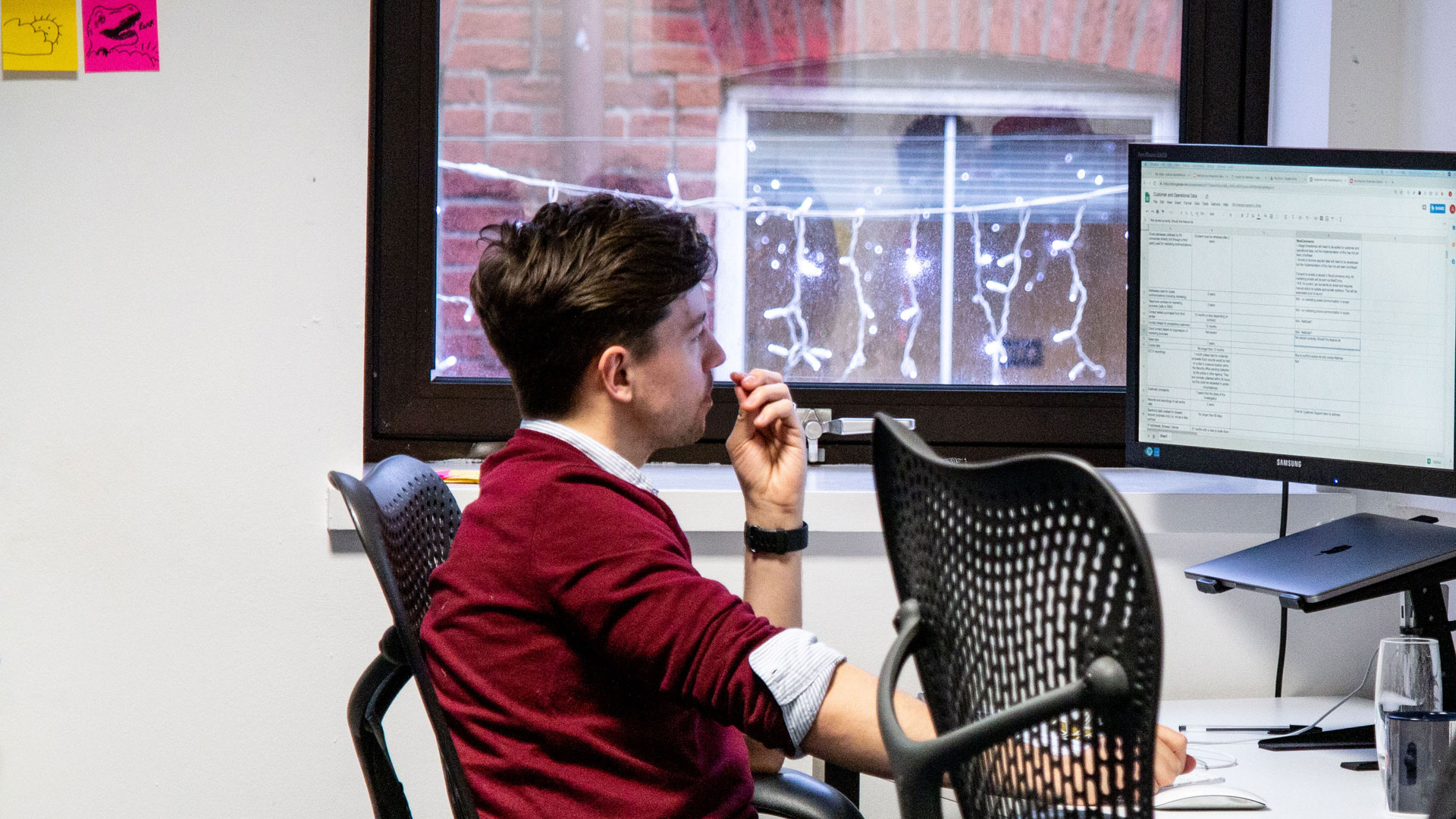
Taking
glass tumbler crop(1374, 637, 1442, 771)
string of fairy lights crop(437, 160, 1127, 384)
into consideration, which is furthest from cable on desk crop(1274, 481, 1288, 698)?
glass tumbler crop(1374, 637, 1442, 771)

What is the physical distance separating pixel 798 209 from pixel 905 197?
17 centimetres

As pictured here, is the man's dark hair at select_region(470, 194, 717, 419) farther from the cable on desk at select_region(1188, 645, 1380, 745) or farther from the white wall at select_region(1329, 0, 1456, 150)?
the white wall at select_region(1329, 0, 1456, 150)

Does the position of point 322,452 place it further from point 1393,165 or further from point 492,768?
point 1393,165

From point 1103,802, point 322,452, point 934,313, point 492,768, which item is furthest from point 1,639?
point 1103,802

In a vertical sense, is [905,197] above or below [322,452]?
above

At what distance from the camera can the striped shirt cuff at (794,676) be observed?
91 cm

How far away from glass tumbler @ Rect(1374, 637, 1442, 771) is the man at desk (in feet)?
1.77

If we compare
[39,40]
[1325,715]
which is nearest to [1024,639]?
[1325,715]

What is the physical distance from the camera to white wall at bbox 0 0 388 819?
1706 millimetres

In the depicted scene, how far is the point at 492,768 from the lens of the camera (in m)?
1.04

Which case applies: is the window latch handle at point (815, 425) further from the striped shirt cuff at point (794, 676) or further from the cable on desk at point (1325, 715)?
the striped shirt cuff at point (794, 676)

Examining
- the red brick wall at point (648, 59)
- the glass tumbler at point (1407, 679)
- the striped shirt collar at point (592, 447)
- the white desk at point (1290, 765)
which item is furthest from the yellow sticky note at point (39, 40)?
the glass tumbler at point (1407, 679)

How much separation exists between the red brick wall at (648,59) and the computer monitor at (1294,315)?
50 cm

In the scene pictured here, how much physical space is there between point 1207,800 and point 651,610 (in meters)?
0.60
